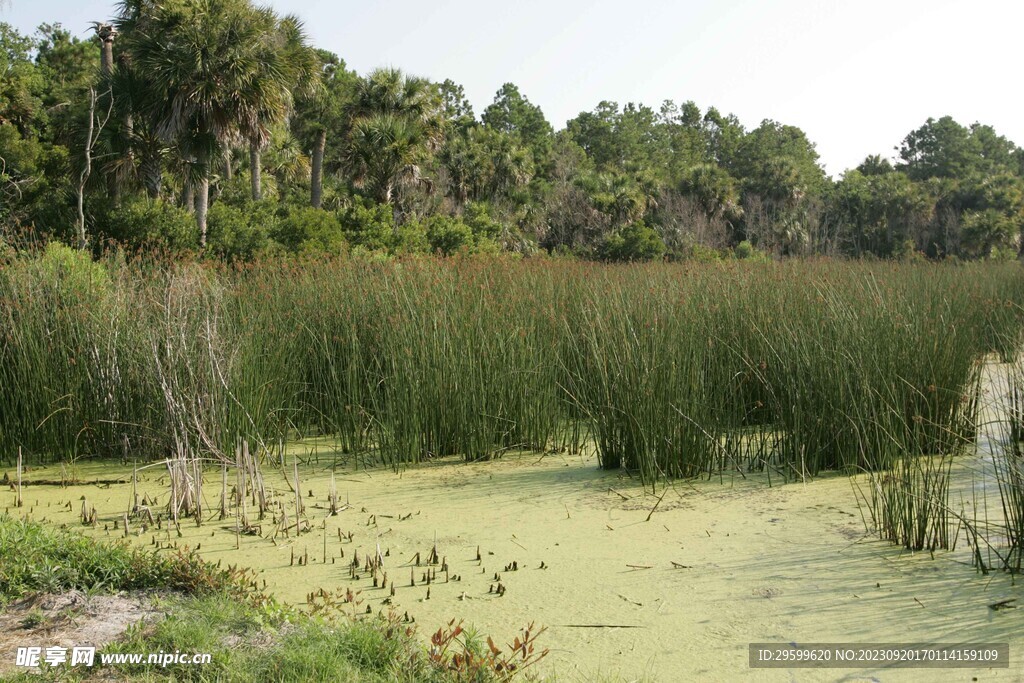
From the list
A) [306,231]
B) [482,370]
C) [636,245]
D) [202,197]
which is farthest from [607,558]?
[636,245]

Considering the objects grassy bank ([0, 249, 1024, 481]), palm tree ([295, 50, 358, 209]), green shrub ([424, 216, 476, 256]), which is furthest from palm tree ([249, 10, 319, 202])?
grassy bank ([0, 249, 1024, 481])

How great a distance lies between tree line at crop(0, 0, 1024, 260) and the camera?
1706cm

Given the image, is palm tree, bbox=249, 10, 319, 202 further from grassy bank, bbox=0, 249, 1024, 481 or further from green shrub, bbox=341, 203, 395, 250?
grassy bank, bbox=0, 249, 1024, 481

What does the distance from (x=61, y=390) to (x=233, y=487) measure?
1.69m

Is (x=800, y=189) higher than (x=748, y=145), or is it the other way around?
(x=748, y=145)

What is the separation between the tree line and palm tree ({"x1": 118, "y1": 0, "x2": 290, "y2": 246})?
0.13 feet

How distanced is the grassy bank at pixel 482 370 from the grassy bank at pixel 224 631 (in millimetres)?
1164

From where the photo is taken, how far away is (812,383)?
16.6 feet

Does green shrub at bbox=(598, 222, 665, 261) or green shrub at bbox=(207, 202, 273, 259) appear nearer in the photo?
green shrub at bbox=(207, 202, 273, 259)

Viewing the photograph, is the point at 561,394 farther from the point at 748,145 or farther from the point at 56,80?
the point at 748,145

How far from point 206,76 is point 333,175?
13846mm

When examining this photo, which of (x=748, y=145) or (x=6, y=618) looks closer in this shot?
(x=6, y=618)

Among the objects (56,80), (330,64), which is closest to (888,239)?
(330,64)

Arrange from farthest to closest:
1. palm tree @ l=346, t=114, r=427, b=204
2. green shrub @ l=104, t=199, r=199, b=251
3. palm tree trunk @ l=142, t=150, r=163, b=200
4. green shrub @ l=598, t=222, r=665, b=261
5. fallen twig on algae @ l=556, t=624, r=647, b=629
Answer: green shrub @ l=598, t=222, r=665, b=261 → palm tree @ l=346, t=114, r=427, b=204 → palm tree trunk @ l=142, t=150, r=163, b=200 → green shrub @ l=104, t=199, r=199, b=251 → fallen twig on algae @ l=556, t=624, r=647, b=629
